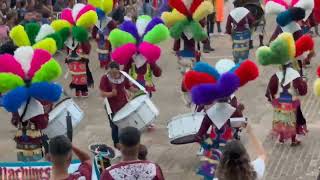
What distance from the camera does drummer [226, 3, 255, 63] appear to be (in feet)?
55.0

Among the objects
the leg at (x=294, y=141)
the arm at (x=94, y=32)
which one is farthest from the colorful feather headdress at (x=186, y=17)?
the arm at (x=94, y=32)

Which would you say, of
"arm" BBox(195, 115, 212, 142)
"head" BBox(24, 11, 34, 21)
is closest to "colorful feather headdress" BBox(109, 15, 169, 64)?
"arm" BBox(195, 115, 212, 142)

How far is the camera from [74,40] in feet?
50.4

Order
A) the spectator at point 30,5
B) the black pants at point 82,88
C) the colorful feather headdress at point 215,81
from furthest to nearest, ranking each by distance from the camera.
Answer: the spectator at point 30,5
the black pants at point 82,88
the colorful feather headdress at point 215,81

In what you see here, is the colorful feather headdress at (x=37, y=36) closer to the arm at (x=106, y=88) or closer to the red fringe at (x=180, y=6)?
the arm at (x=106, y=88)

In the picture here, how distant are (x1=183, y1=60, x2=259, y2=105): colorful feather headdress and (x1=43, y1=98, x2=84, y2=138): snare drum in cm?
205

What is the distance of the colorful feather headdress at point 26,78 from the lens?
10.1 metres

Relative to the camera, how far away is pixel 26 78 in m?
10.3

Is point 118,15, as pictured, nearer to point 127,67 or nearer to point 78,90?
point 78,90

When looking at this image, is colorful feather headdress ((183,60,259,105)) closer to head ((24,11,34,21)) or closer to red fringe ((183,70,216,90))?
red fringe ((183,70,216,90))

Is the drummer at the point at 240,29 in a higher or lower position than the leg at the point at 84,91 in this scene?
higher

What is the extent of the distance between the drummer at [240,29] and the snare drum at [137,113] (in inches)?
235

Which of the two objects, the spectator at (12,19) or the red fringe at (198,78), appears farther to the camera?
the spectator at (12,19)

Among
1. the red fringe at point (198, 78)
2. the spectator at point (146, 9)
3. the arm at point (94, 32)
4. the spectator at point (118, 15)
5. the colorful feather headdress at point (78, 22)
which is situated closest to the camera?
the red fringe at point (198, 78)
